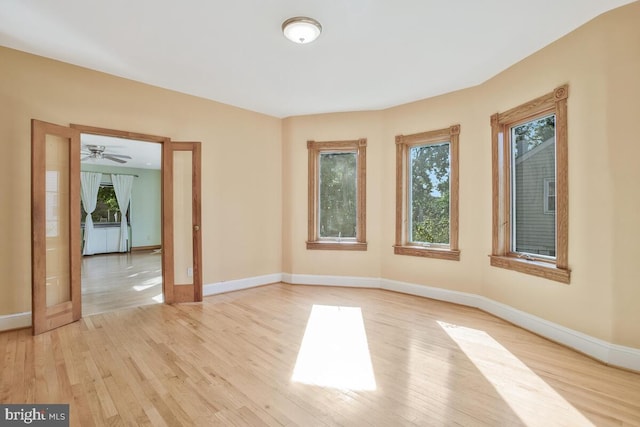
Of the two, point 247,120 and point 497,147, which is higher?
point 247,120

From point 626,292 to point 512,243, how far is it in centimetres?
123

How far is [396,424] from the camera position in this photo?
70.2 inches

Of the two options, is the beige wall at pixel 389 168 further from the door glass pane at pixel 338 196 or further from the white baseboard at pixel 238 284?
the door glass pane at pixel 338 196

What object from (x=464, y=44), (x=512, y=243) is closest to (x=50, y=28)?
(x=464, y=44)

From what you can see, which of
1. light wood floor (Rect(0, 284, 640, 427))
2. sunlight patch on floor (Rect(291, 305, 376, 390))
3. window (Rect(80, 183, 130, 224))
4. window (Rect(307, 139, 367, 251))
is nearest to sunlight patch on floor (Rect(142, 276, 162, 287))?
light wood floor (Rect(0, 284, 640, 427))

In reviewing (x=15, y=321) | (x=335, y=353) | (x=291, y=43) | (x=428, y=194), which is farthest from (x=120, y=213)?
(x=335, y=353)

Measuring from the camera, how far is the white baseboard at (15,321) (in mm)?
3113

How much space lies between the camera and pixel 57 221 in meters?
3.37

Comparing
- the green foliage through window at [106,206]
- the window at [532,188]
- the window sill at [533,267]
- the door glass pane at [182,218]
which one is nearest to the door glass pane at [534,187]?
the window at [532,188]

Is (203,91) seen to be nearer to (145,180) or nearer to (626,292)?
(626,292)

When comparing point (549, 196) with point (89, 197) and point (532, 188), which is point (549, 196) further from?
point (89, 197)

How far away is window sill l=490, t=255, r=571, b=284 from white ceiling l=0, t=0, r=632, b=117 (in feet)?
7.23

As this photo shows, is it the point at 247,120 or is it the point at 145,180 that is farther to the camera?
the point at 145,180

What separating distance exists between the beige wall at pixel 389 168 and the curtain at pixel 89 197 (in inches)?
245
